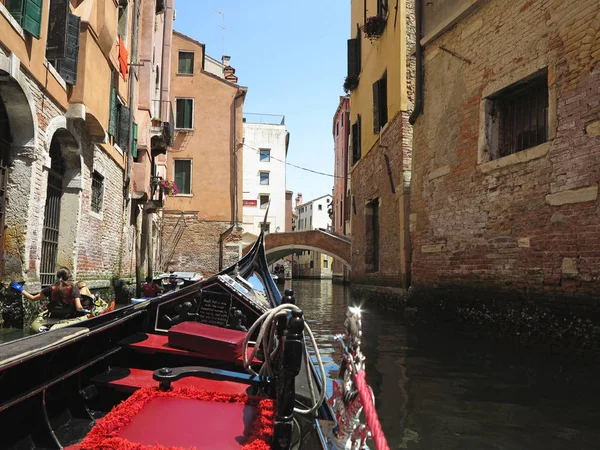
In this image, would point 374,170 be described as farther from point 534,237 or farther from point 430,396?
point 430,396

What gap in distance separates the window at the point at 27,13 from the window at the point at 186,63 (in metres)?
12.9

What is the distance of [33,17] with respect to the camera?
210 inches

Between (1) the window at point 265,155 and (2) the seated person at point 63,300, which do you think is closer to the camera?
(2) the seated person at point 63,300

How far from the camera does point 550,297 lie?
195 inches

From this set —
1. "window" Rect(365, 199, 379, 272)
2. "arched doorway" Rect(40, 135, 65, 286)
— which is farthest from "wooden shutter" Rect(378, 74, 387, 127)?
"arched doorway" Rect(40, 135, 65, 286)

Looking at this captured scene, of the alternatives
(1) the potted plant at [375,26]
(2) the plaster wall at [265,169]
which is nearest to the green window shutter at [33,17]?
(1) the potted plant at [375,26]

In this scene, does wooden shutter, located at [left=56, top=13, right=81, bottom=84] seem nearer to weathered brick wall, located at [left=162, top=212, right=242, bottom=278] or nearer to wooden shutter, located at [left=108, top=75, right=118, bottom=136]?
wooden shutter, located at [left=108, top=75, right=118, bottom=136]

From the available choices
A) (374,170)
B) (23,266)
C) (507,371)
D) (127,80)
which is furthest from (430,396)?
(127,80)

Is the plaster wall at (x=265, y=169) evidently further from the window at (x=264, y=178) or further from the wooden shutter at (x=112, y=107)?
the wooden shutter at (x=112, y=107)

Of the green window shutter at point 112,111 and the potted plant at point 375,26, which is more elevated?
the potted plant at point 375,26

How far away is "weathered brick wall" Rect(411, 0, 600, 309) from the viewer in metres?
4.75

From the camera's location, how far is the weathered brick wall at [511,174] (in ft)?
15.6

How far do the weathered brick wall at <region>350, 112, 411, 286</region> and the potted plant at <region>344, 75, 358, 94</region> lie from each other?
225 cm

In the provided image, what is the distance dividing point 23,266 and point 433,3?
7.16 metres
